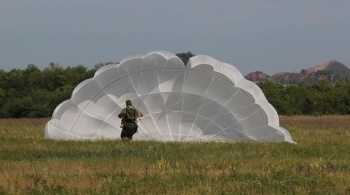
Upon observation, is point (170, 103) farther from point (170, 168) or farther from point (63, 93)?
point (63, 93)

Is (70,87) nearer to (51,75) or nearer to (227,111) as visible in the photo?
(51,75)

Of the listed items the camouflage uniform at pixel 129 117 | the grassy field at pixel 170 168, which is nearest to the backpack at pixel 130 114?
the camouflage uniform at pixel 129 117

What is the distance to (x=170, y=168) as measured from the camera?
11898 millimetres

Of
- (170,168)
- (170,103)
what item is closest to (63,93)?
(170,103)

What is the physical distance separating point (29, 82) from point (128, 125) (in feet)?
164

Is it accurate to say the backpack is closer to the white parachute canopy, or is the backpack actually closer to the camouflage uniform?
the camouflage uniform

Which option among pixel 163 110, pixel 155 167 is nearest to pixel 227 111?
pixel 163 110

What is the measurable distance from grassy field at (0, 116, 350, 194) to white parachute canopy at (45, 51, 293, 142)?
9.94 ft

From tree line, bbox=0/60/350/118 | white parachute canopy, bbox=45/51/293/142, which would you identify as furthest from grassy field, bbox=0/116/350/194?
tree line, bbox=0/60/350/118

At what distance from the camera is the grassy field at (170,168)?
9.15 metres

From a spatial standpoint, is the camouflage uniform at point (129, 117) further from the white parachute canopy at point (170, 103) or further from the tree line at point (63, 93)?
the tree line at point (63, 93)

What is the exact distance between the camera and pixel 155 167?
12188mm

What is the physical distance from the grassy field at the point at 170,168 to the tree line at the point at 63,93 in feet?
131

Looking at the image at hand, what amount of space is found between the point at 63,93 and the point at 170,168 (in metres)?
49.2
